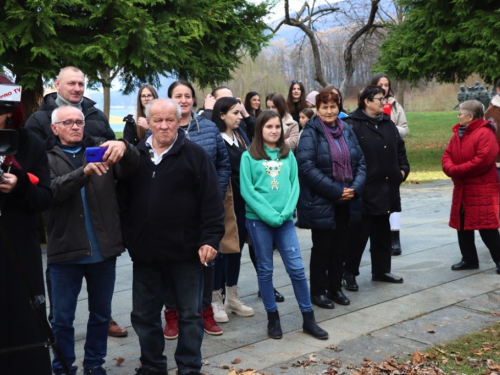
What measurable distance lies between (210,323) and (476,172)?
12.3 ft

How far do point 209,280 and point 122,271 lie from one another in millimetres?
2742

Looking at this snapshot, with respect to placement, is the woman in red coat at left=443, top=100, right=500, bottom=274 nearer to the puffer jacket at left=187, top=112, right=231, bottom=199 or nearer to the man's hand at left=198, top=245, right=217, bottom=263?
the puffer jacket at left=187, top=112, right=231, bottom=199

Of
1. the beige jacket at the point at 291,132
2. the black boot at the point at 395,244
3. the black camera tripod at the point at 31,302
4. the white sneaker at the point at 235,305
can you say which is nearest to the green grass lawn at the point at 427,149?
the black boot at the point at 395,244

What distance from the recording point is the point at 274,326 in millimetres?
5691

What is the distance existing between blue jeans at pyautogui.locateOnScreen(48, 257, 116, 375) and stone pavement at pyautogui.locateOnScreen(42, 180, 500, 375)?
37 centimetres

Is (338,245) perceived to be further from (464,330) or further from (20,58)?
(20,58)

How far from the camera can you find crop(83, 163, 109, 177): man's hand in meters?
4.27

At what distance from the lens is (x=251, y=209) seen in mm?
5809

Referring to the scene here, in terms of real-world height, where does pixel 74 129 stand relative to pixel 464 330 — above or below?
above

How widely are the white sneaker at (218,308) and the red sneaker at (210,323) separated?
0.27m

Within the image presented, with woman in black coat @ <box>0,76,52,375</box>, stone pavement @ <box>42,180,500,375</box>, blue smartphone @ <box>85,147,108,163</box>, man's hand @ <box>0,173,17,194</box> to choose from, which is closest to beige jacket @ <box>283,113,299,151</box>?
stone pavement @ <box>42,180,500,375</box>

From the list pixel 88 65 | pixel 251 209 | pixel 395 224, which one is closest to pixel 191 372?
pixel 251 209

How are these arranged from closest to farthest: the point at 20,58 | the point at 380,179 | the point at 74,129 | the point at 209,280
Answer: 1. the point at 74,129
2. the point at 209,280
3. the point at 380,179
4. the point at 20,58

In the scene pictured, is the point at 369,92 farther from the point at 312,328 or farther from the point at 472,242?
the point at 312,328
